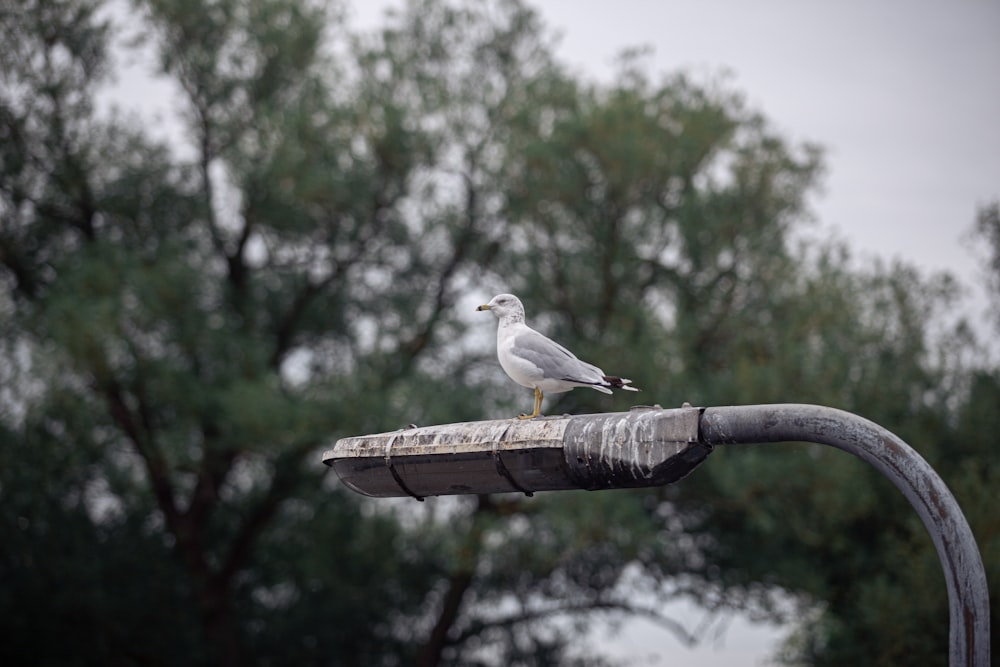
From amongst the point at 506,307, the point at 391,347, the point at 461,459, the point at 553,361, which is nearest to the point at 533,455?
the point at 461,459

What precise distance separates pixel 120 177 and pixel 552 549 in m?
5.97

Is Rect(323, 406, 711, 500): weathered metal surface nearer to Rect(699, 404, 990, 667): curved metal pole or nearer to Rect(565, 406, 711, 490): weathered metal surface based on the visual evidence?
Rect(565, 406, 711, 490): weathered metal surface

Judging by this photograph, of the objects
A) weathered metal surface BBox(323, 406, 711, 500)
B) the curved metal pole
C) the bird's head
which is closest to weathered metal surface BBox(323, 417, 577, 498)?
weathered metal surface BBox(323, 406, 711, 500)

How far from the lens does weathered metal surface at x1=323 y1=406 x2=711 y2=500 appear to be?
270cm

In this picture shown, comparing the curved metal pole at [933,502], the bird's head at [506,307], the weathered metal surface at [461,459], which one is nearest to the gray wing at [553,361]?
the bird's head at [506,307]

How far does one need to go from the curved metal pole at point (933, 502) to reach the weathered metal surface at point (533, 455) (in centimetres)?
27

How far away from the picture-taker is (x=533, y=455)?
2814 millimetres

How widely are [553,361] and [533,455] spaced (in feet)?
2.97

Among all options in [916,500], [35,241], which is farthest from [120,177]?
[916,500]

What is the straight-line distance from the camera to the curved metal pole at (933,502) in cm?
237

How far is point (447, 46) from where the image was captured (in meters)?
12.8

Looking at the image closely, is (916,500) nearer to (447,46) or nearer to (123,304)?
(123,304)

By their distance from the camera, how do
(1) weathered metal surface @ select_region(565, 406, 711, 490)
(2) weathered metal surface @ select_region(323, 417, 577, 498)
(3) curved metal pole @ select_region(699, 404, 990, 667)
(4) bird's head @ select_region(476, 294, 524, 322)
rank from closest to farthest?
(3) curved metal pole @ select_region(699, 404, 990, 667), (1) weathered metal surface @ select_region(565, 406, 711, 490), (2) weathered metal surface @ select_region(323, 417, 577, 498), (4) bird's head @ select_region(476, 294, 524, 322)

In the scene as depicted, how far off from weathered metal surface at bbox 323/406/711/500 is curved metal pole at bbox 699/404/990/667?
27 cm
